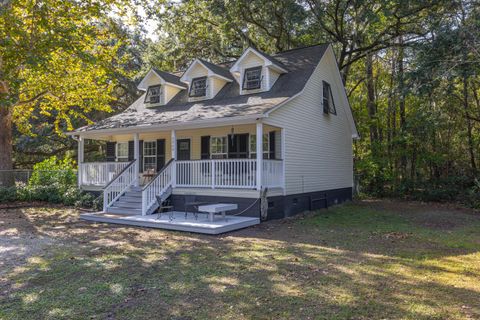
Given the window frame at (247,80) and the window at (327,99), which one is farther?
the window at (327,99)

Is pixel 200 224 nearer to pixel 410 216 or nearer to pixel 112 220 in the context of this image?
pixel 112 220

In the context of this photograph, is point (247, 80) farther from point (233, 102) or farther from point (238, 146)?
point (238, 146)

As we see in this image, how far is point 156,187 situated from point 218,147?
3373 mm

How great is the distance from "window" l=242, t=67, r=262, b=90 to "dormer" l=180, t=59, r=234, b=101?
140 centimetres

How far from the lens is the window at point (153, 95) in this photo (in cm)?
1667

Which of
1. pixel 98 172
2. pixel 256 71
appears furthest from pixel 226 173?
pixel 98 172

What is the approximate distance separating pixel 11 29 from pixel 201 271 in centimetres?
1109

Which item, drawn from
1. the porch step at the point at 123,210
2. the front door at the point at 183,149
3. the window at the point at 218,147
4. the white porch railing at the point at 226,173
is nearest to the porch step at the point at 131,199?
the porch step at the point at 123,210

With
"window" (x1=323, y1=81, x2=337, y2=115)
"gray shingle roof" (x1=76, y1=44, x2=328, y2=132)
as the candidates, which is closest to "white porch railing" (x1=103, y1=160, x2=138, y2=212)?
"gray shingle roof" (x1=76, y1=44, x2=328, y2=132)

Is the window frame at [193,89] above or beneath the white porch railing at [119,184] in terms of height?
above

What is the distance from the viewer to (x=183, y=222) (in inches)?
404

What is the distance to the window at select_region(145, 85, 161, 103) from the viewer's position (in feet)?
54.7

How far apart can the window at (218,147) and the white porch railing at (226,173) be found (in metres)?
1.73

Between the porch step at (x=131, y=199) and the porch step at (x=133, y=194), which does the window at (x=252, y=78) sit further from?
the porch step at (x=131, y=199)
